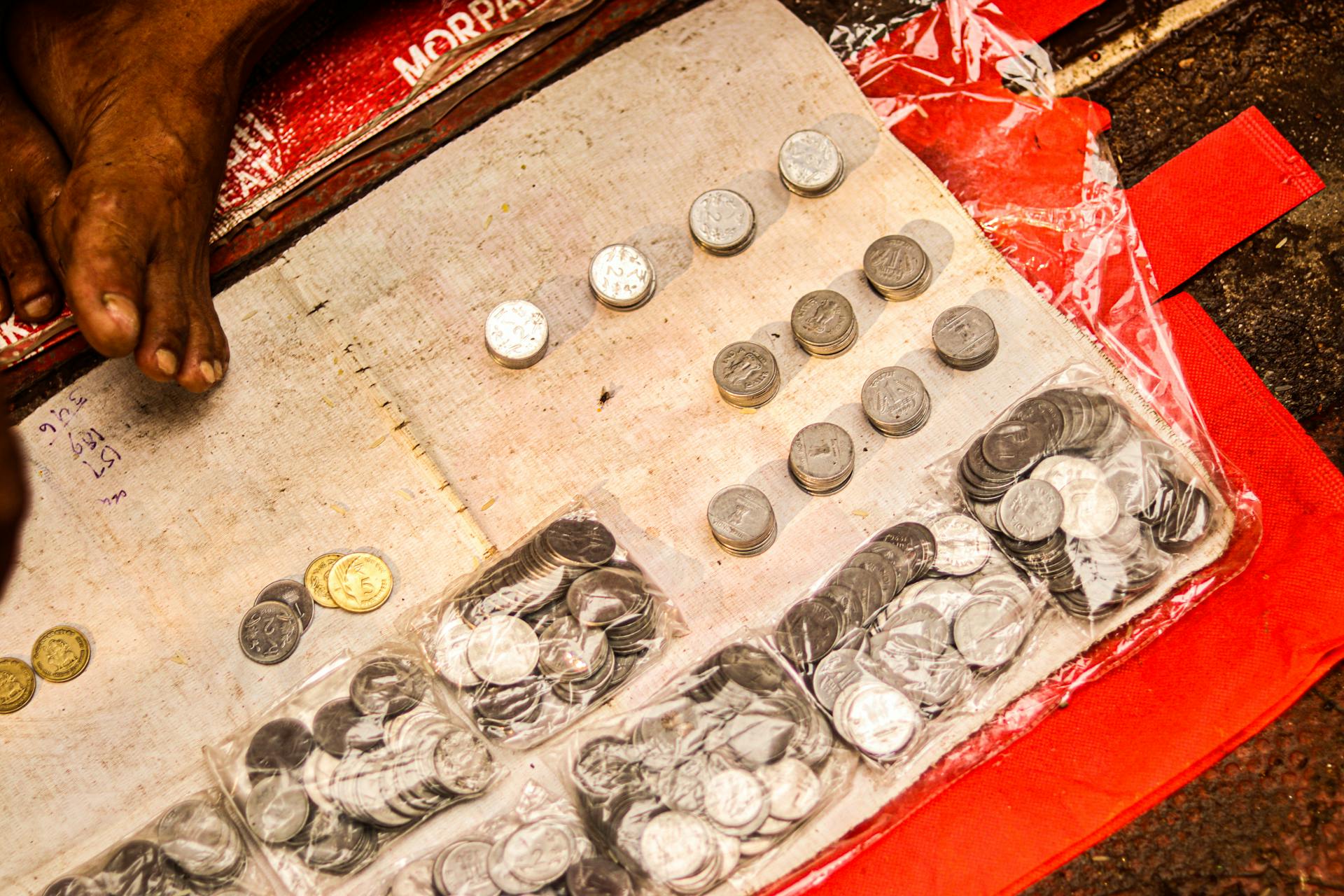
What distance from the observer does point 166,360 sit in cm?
190

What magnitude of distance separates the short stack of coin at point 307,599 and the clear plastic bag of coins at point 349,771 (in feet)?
0.45

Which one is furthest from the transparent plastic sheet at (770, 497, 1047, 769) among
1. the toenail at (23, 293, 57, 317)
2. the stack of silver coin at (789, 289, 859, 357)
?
the toenail at (23, 293, 57, 317)

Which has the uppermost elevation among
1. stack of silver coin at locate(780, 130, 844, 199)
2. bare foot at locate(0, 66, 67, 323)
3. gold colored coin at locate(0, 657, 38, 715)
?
bare foot at locate(0, 66, 67, 323)

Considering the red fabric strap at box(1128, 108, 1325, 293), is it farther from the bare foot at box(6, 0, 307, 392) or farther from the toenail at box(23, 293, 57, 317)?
the toenail at box(23, 293, 57, 317)

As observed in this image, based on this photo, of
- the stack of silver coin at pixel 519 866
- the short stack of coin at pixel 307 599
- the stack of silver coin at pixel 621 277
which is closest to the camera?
→ the stack of silver coin at pixel 519 866

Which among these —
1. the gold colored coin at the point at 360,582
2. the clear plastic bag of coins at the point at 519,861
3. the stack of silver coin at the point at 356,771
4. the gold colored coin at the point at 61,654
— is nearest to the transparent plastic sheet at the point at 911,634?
the clear plastic bag of coins at the point at 519,861

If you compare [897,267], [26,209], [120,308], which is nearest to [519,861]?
[120,308]

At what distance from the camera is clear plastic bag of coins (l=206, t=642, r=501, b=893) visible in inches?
70.6

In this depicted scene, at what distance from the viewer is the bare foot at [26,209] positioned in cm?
212

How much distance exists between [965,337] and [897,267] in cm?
21

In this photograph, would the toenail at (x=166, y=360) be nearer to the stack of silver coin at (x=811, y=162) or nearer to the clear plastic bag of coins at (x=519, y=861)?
the clear plastic bag of coins at (x=519, y=861)

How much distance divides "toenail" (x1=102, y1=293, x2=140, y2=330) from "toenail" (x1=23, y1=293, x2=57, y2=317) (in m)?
0.41

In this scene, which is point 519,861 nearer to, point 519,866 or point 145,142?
point 519,866

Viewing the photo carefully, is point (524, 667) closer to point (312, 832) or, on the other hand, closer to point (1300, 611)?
point (312, 832)
